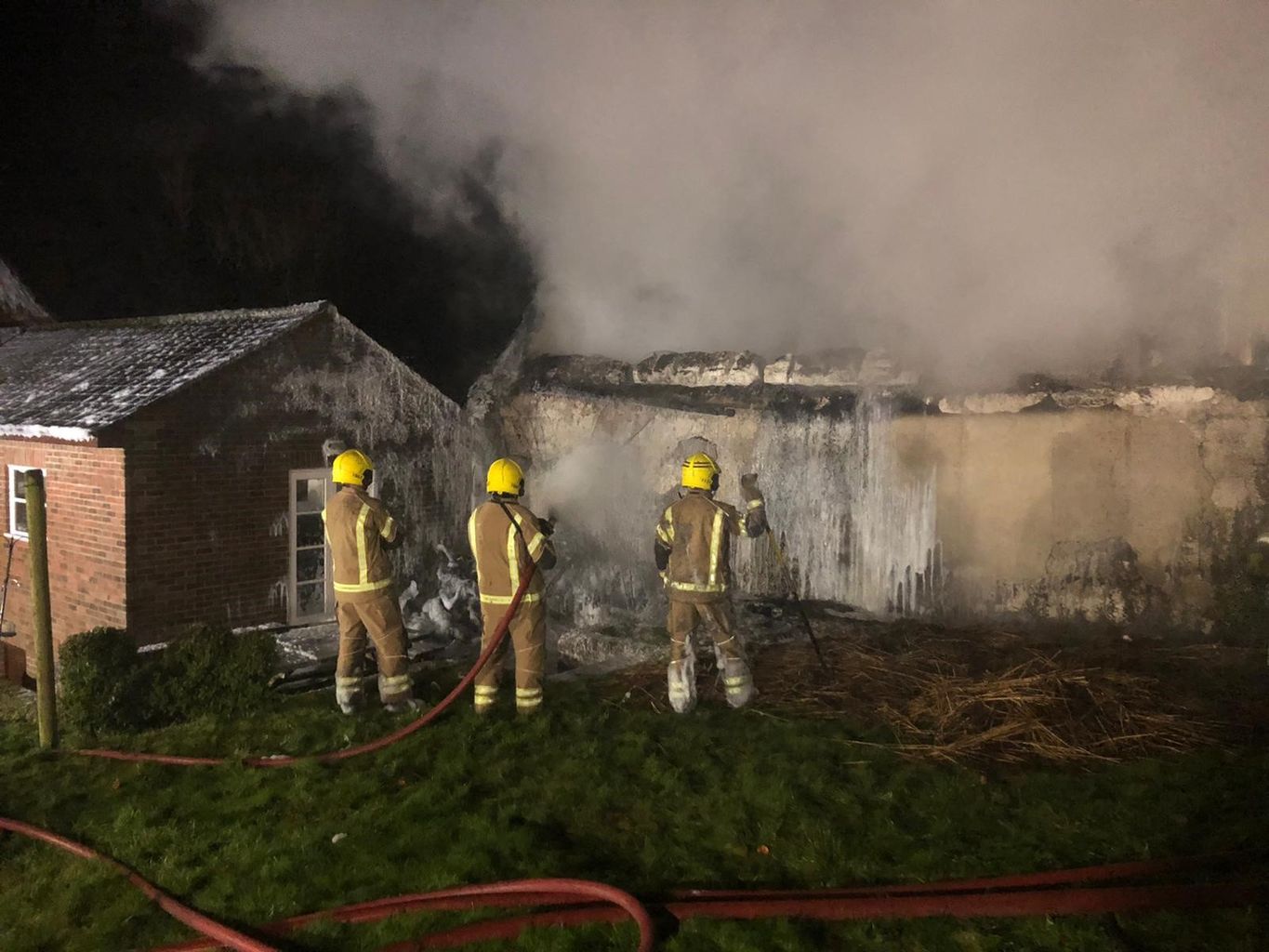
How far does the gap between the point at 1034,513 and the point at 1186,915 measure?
416 cm

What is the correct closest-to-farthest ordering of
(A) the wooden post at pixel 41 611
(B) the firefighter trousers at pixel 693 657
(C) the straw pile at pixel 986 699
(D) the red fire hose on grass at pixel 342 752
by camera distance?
(C) the straw pile at pixel 986 699, (D) the red fire hose on grass at pixel 342 752, (A) the wooden post at pixel 41 611, (B) the firefighter trousers at pixel 693 657

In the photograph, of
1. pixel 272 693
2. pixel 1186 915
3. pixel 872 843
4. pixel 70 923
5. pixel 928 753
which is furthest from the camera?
pixel 272 693

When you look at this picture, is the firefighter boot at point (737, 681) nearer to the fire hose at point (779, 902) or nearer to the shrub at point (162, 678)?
the fire hose at point (779, 902)

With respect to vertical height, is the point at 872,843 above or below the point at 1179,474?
below

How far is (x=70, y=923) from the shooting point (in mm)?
3354

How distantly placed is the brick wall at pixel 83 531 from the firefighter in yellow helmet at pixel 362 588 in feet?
8.43

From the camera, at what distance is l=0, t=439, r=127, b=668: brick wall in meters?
6.73

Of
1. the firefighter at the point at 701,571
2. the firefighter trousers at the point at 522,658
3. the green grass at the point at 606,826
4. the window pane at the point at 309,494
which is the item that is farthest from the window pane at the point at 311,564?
the firefighter at the point at 701,571

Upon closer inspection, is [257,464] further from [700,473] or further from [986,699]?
[986,699]

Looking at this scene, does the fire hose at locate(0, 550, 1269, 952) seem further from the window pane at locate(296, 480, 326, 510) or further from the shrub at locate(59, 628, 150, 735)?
the window pane at locate(296, 480, 326, 510)

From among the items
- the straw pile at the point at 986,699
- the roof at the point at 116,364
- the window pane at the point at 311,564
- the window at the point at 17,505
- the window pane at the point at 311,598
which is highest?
the roof at the point at 116,364

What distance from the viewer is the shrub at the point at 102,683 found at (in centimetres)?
536

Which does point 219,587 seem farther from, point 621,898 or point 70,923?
point 621,898

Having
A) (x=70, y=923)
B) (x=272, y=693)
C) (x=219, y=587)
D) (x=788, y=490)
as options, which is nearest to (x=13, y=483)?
(x=219, y=587)
